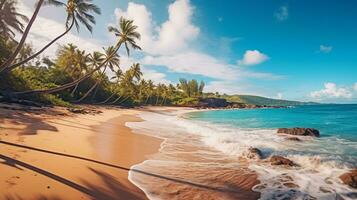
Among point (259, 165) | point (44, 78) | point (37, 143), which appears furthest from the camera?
point (44, 78)

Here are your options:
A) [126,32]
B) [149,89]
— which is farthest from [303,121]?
[149,89]

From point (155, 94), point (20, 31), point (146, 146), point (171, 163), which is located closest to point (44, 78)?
point (20, 31)

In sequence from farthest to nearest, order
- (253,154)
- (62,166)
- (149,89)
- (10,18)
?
(149,89)
(10,18)
(253,154)
(62,166)

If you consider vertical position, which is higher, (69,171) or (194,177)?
(69,171)

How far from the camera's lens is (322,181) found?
8.45 meters

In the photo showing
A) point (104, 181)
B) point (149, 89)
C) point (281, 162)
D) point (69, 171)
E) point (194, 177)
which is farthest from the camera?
point (149, 89)

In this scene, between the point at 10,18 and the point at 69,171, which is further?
the point at 10,18

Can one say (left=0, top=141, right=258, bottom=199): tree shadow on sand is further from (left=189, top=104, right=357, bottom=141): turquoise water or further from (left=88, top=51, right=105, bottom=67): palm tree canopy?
(left=88, top=51, right=105, bottom=67): palm tree canopy

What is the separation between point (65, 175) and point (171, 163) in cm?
409

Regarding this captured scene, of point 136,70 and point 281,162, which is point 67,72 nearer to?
point 136,70

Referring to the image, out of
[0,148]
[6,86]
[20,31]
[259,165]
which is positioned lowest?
[259,165]

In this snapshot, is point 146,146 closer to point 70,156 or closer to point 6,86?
point 70,156

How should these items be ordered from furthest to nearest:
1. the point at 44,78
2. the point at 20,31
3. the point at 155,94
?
the point at 155,94 < the point at 44,78 < the point at 20,31

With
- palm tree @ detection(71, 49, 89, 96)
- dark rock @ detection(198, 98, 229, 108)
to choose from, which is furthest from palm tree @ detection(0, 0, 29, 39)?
dark rock @ detection(198, 98, 229, 108)
